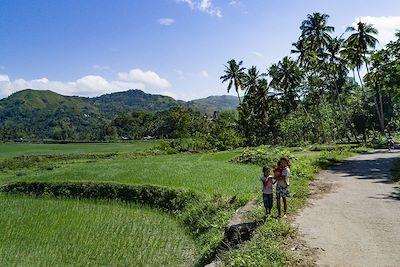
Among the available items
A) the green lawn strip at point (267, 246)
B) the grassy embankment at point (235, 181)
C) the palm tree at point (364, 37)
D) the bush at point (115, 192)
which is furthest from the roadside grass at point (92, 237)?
the palm tree at point (364, 37)

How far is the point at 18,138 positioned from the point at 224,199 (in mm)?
144033

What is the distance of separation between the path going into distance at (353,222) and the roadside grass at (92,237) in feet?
14.9

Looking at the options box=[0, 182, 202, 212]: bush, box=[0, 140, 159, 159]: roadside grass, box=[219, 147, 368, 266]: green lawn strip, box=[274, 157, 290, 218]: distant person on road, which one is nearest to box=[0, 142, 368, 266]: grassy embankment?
box=[219, 147, 368, 266]: green lawn strip

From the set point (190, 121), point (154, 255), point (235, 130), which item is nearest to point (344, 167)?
point (154, 255)

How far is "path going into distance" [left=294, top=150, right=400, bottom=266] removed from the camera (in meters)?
7.70

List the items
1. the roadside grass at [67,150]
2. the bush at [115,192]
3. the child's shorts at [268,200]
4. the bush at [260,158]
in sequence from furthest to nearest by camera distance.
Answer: the roadside grass at [67,150], the bush at [260,158], the bush at [115,192], the child's shorts at [268,200]

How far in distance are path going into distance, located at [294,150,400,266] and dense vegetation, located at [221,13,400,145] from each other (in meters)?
28.3

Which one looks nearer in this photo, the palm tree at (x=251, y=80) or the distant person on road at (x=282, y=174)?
the distant person on road at (x=282, y=174)

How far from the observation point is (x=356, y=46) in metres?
41.9

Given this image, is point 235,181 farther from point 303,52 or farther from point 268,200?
point 303,52

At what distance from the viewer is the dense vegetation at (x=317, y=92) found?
142 feet

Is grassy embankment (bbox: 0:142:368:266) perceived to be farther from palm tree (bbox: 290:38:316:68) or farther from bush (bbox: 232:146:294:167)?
palm tree (bbox: 290:38:316:68)

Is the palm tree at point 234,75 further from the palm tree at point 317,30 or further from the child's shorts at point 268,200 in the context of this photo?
the child's shorts at point 268,200

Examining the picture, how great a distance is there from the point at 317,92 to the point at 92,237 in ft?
165
